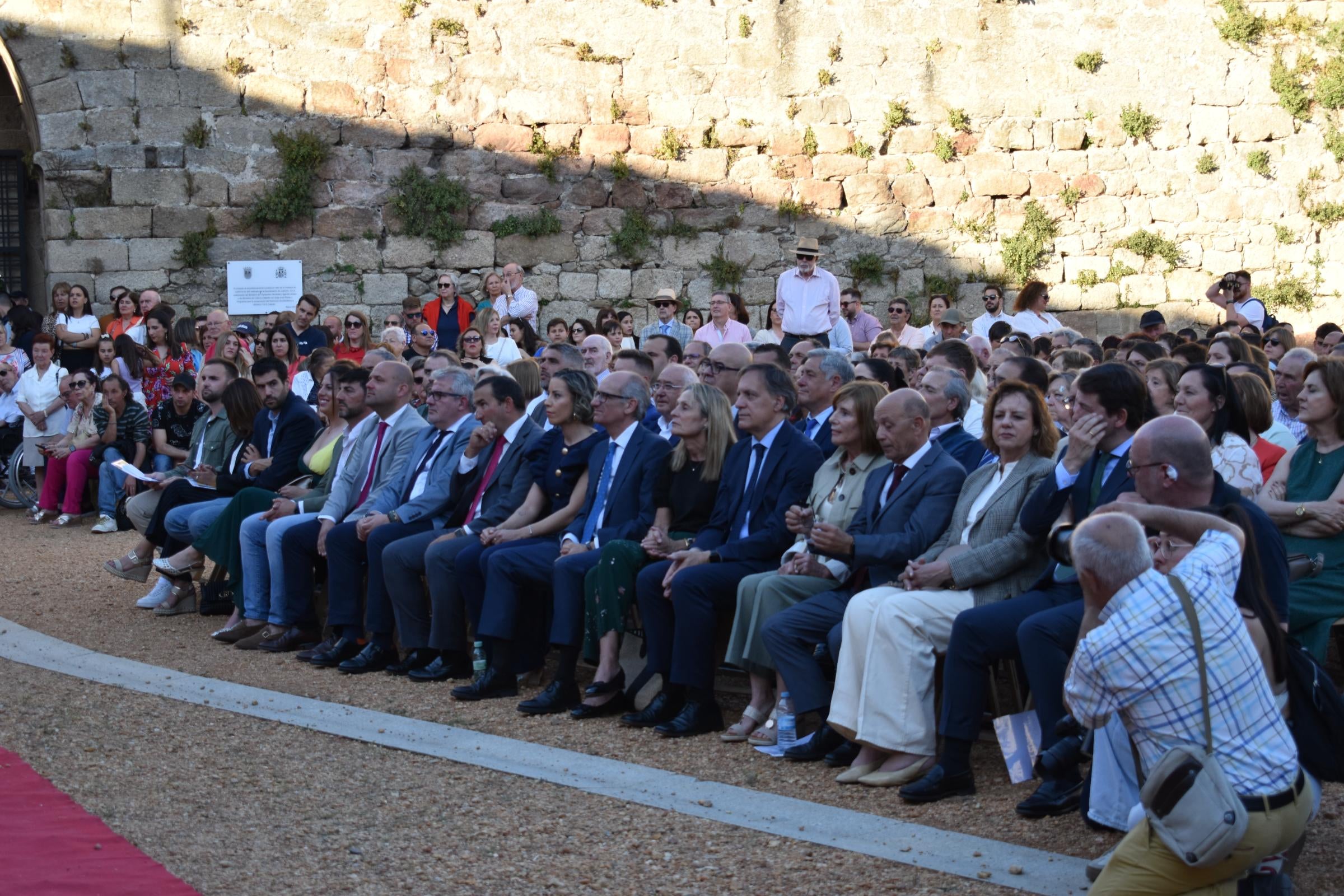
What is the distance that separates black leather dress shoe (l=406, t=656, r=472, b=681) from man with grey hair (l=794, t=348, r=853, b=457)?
6.17 ft

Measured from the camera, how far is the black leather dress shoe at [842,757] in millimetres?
5000

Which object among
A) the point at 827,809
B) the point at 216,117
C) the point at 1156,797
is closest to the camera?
the point at 1156,797

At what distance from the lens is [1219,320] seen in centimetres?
1439

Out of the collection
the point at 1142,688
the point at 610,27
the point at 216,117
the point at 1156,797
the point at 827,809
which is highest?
the point at 610,27

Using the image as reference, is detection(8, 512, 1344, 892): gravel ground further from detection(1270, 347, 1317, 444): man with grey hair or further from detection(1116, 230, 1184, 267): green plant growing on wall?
detection(1116, 230, 1184, 267): green plant growing on wall

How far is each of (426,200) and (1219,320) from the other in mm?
7929

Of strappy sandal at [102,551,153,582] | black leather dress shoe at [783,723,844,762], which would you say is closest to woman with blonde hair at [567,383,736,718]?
black leather dress shoe at [783,723,844,762]

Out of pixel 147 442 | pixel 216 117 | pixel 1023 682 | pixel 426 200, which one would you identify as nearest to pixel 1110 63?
pixel 426 200

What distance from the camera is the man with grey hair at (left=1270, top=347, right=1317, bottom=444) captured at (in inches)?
257

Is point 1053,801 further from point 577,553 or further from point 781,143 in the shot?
point 781,143

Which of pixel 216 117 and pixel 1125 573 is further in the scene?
A: pixel 216 117

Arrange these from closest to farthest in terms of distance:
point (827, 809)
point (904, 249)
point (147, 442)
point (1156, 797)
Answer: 1. point (1156, 797)
2. point (827, 809)
3. point (147, 442)
4. point (904, 249)

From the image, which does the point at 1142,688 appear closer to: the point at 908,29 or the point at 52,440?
the point at 52,440

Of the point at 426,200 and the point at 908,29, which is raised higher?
the point at 908,29
